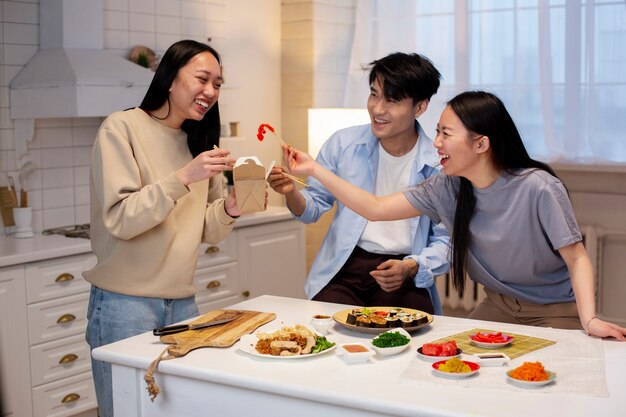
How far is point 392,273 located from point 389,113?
1.96ft

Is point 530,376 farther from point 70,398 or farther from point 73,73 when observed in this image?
point 73,73

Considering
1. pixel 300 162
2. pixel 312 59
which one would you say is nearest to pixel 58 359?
pixel 300 162

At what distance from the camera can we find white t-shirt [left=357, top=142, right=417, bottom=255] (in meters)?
3.08

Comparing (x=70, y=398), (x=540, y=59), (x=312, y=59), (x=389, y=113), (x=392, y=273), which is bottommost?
(x=70, y=398)

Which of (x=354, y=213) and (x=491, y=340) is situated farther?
(x=354, y=213)

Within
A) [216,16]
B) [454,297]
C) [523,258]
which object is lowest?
[454,297]

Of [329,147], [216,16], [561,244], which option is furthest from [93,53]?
[561,244]

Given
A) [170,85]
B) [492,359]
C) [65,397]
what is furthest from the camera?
[65,397]

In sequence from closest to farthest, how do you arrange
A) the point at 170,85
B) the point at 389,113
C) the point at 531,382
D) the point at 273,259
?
the point at 531,382 < the point at 170,85 < the point at 389,113 < the point at 273,259

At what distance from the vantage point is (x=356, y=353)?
6.95ft

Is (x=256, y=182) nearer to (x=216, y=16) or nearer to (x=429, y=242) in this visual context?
(x=429, y=242)

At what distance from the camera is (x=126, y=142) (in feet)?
8.40

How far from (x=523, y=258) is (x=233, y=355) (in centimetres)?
99

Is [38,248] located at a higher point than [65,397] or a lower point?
higher
